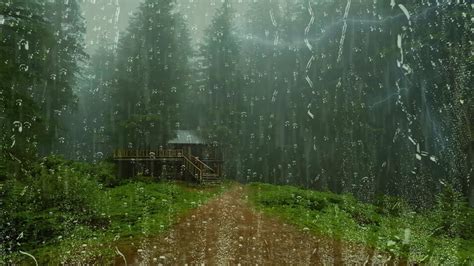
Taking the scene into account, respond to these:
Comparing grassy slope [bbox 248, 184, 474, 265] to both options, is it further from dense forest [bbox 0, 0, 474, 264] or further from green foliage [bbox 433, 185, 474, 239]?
dense forest [bbox 0, 0, 474, 264]

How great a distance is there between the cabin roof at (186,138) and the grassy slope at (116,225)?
12917 mm

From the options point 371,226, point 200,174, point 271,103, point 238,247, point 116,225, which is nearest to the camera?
point 238,247

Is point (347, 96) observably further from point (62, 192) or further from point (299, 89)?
point (62, 192)

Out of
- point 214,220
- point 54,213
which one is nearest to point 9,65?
point 54,213

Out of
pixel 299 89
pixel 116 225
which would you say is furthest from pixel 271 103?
pixel 116 225

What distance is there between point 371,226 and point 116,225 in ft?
29.5

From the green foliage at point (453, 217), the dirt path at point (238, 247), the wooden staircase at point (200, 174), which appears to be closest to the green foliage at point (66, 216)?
the dirt path at point (238, 247)

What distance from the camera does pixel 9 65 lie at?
1257 centimetres

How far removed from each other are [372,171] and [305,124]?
7516 mm

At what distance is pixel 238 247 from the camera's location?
973 cm

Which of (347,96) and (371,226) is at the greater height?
(347,96)

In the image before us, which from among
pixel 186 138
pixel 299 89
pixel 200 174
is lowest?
pixel 200 174

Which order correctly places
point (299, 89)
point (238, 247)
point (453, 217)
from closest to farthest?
point (238, 247) → point (453, 217) → point (299, 89)

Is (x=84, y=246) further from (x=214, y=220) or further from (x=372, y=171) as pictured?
(x=372, y=171)
